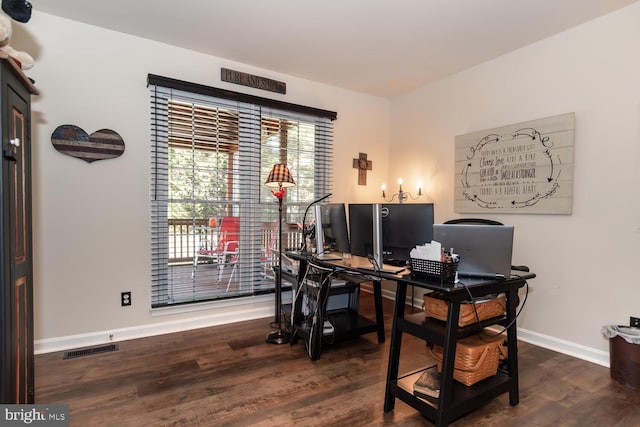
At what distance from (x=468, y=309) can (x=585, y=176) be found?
5.84 feet

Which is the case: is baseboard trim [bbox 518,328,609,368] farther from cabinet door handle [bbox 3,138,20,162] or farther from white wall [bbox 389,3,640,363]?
cabinet door handle [bbox 3,138,20,162]

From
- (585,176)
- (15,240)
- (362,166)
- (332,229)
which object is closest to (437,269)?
(332,229)

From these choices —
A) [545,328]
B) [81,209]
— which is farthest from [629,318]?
[81,209]

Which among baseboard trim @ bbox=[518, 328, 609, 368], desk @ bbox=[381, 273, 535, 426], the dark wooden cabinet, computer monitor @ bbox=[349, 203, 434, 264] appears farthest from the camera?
baseboard trim @ bbox=[518, 328, 609, 368]

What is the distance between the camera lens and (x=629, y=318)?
8.02 feet

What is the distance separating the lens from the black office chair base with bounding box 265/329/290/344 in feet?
9.67

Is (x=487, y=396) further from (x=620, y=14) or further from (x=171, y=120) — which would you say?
(x=171, y=120)

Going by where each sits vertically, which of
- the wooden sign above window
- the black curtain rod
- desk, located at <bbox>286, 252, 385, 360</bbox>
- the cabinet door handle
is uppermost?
the wooden sign above window

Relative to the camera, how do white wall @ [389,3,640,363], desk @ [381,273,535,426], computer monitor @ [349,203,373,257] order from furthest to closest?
white wall @ [389,3,640,363]
computer monitor @ [349,203,373,257]
desk @ [381,273,535,426]

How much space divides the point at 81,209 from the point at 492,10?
11.9 ft

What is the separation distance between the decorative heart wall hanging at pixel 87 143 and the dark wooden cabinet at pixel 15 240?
104cm

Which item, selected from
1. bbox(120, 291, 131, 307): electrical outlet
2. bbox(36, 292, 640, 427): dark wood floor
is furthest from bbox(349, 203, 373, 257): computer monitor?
bbox(120, 291, 131, 307): electrical outlet

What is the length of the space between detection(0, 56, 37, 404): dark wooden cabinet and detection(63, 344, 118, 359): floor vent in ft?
2.85

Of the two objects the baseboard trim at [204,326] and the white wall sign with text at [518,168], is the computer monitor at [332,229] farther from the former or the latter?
the white wall sign with text at [518,168]
